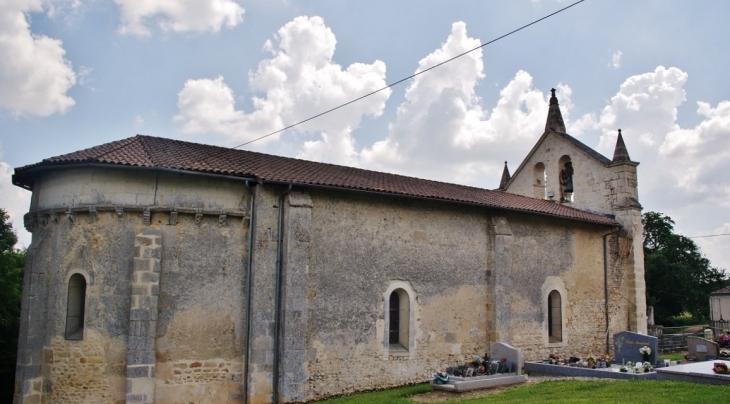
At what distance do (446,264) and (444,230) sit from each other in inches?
40.5

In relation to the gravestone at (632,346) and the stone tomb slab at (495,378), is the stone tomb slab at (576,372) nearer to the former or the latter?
the stone tomb slab at (495,378)

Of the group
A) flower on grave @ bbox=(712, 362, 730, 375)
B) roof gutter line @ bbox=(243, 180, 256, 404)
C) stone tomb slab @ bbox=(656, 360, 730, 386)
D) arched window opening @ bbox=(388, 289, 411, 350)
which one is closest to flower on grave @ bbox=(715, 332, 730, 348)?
stone tomb slab @ bbox=(656, 360, 730, 386)

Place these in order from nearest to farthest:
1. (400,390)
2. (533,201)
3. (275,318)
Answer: (275,318)
(400,390)
(533,201)

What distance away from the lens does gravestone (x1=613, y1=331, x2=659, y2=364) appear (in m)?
17.5

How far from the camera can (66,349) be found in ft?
42.7

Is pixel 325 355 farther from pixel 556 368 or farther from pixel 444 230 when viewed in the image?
pixel 556 368

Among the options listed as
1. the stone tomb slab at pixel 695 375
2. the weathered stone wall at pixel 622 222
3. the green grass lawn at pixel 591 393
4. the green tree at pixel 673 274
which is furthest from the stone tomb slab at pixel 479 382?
the green tree at pixel 673 274

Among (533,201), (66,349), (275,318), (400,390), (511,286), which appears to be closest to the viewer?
(66,349)

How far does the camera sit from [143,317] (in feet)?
42.3

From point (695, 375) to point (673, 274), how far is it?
37.8 meters


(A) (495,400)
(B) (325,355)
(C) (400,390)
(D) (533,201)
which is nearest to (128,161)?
(B) (325,355)

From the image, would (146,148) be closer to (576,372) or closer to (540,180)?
(576,372)

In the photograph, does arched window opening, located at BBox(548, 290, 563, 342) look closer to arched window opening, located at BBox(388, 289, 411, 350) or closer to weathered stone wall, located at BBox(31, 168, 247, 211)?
arched window opening, located at BBox(388, 289, 411, 350)

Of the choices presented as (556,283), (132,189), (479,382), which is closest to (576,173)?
(556,283)
